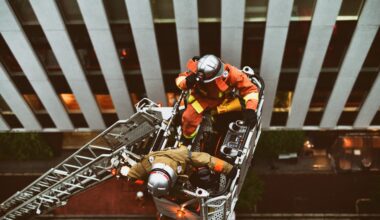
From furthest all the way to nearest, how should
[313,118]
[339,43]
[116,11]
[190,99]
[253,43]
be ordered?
[313,118] → [253,43] → [339,43] → [116,11] → [190,99]

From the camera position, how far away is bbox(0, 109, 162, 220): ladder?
12.4 meters

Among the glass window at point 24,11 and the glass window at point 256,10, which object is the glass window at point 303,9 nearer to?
the glass window at point 256,10

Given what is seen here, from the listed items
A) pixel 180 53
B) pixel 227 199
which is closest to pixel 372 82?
pixel 180 53

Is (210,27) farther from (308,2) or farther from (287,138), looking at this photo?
(287,138)

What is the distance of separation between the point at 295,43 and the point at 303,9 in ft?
5.10

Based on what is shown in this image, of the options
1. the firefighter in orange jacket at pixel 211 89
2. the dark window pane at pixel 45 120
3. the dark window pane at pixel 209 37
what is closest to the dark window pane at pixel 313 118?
the dark window pane at pixel 209 37

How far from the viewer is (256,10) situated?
43.0 feet

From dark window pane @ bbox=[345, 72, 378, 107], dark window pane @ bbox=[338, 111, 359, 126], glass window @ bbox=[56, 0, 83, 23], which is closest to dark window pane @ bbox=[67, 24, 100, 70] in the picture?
glass window @ bbox=[56, 0, 83, 23]

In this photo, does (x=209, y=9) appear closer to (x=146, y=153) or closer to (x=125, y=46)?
(x=125, y=46)

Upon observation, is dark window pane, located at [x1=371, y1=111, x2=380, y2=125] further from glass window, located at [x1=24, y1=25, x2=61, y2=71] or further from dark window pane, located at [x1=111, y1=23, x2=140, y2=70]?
glass window, located at [x1=24, y1=25, x2=61, y2=71]

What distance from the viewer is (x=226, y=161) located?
11.1 metres

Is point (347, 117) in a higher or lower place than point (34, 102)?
higher

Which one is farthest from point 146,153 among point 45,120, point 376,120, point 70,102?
point 376,120

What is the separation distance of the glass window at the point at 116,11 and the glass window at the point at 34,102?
6.32 metres
